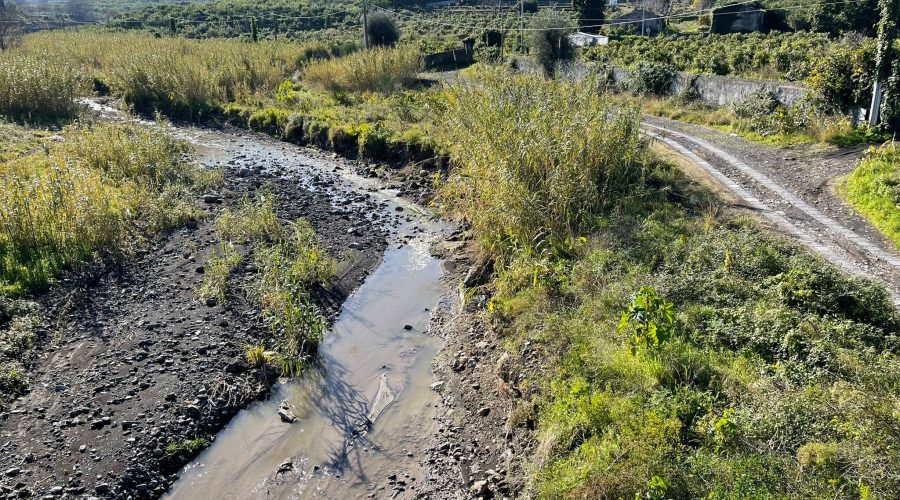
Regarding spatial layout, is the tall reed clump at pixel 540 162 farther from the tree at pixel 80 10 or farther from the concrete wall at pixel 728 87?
the tree at pixel 80 10

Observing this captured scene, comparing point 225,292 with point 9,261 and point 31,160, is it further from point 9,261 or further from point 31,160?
point 31,160

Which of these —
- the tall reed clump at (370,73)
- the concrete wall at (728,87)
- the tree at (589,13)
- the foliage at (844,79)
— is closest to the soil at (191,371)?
the foliage at (844,79)

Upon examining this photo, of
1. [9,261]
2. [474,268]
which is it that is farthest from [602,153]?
[9,261]

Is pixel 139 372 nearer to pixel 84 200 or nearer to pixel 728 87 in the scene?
pixel 84 200

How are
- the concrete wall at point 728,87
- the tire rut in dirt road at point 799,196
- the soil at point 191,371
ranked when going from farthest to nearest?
the concrete wall at point 728,87 < the tire rut in dirt road at point 799,196 < the soil at point 191,371

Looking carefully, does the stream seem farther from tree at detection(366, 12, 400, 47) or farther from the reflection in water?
tree at detection(366, 12, 400, 47)

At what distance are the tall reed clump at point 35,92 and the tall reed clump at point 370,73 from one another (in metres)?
9.46

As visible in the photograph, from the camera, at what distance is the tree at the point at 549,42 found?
1131 inches

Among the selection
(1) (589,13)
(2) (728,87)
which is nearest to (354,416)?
(2) (728,87)

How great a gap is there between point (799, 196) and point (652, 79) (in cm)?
1225

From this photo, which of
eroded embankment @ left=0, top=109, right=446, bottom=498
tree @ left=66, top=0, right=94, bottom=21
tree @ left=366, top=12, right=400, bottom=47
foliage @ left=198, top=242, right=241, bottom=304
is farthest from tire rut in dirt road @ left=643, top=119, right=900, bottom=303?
tree @ left=66, top=0, right=94, bottom=21

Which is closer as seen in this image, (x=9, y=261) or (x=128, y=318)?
(x=128, y=318)

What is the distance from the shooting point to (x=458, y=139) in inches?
543

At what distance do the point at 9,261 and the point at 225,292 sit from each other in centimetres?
381
